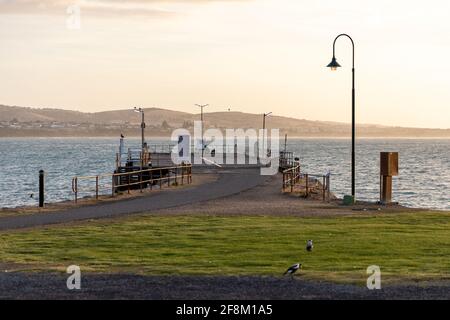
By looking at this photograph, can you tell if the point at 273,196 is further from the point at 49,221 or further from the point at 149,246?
the point at 149,246

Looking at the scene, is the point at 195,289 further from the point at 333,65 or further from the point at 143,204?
the point at 333,65

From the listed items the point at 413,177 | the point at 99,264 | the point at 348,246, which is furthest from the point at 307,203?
the point at 413,177

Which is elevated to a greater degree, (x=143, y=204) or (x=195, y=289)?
(x=195, y=289)

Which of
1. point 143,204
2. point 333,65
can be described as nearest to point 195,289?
point 143,204

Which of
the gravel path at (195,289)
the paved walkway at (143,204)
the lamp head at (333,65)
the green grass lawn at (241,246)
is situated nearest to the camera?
the gravel path at (195,289)

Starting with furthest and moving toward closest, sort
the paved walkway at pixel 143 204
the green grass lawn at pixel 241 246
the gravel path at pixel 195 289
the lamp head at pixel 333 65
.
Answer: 1. the lamp head at pixel 333 65
2. the paved walkway at pixel 143 204
3. the green grass lawn at pixel 241 246
4. the gravel path at pixel 195 289

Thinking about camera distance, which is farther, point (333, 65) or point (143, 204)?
point (333, 65)

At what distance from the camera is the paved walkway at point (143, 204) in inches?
1157

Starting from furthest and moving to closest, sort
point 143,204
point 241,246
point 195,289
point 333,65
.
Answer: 1. point 333,65
2. point 143,204
3. point 241,246
4. point 195,289

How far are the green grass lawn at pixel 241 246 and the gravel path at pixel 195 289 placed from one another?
37.1 inches

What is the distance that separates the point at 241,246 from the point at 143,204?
14.8 meters

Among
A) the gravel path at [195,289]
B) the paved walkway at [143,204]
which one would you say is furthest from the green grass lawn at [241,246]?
the paved walkway at [143,204]

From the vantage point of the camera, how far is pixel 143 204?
36.4 metres

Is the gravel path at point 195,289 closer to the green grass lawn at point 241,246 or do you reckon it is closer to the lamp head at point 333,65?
the green grass lawn at point 241,246
